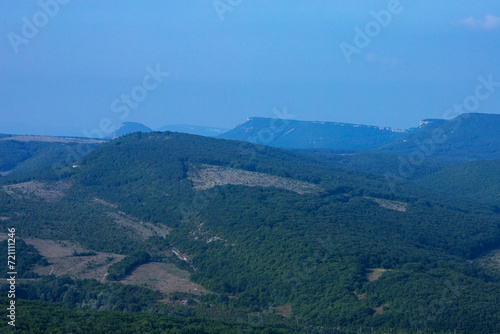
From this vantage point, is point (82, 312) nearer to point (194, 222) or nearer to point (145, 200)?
point (194, 222)

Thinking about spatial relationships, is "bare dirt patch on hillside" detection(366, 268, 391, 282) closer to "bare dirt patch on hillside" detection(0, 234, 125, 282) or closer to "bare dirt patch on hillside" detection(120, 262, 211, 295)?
"bare dirt patch on hillside" detection(120, 262, 211, 295)

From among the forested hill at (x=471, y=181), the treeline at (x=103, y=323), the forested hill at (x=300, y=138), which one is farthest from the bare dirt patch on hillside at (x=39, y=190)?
the forested hill at (x=300, y=138)

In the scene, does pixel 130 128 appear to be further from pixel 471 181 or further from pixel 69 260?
pixel 69 260

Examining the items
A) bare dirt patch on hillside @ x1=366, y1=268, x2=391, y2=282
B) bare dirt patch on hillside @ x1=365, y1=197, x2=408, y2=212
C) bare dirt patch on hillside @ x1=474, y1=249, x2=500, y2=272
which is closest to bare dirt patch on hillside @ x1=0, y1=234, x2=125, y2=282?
bare dirt patch on hillside @ x1=366, y1=268, x2=391, y2=282

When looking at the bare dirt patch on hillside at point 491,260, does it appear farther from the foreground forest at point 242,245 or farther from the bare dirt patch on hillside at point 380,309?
the bare dirt patch on hillside at point 380,309

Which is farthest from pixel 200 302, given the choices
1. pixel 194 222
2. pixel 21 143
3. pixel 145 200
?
pixel 21 143

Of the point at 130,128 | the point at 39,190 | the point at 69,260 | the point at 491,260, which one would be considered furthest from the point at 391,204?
the point at 130,128
